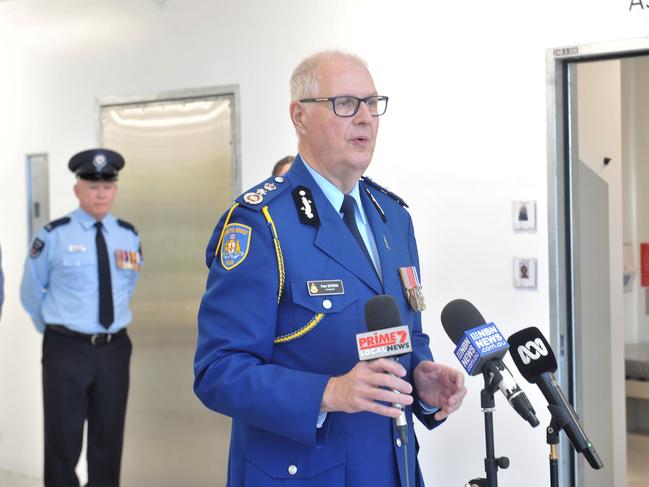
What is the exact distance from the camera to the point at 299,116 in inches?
79.3

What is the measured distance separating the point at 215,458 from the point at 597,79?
9.09ft

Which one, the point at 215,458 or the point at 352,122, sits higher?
the point at 352,122

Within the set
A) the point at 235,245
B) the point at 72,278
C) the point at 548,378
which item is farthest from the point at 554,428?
the point at 72,278

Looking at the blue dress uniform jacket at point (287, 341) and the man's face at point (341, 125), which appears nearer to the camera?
the blue dress uniform jacket at point (287, 341)

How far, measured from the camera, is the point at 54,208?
5.24 metres

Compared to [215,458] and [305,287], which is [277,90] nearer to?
[215,458]

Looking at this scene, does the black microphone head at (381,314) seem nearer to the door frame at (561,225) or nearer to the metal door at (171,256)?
the door frame at (561,225)

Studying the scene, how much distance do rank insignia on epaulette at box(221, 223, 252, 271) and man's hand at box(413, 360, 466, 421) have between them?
0.50 metres

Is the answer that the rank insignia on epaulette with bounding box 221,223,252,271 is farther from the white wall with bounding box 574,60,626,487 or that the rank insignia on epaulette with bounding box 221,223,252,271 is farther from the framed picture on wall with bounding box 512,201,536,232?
the white wall with bounding box 574,60,626,487

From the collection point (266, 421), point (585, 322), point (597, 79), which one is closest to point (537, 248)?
point (585, 322)

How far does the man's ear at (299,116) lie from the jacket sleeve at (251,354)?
271 mm

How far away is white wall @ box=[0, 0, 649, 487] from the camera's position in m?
3.55

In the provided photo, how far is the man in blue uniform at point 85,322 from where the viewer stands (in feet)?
14.1

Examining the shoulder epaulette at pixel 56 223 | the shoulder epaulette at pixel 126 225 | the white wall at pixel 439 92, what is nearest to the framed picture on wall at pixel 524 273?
the white wall at pixel 439 92
